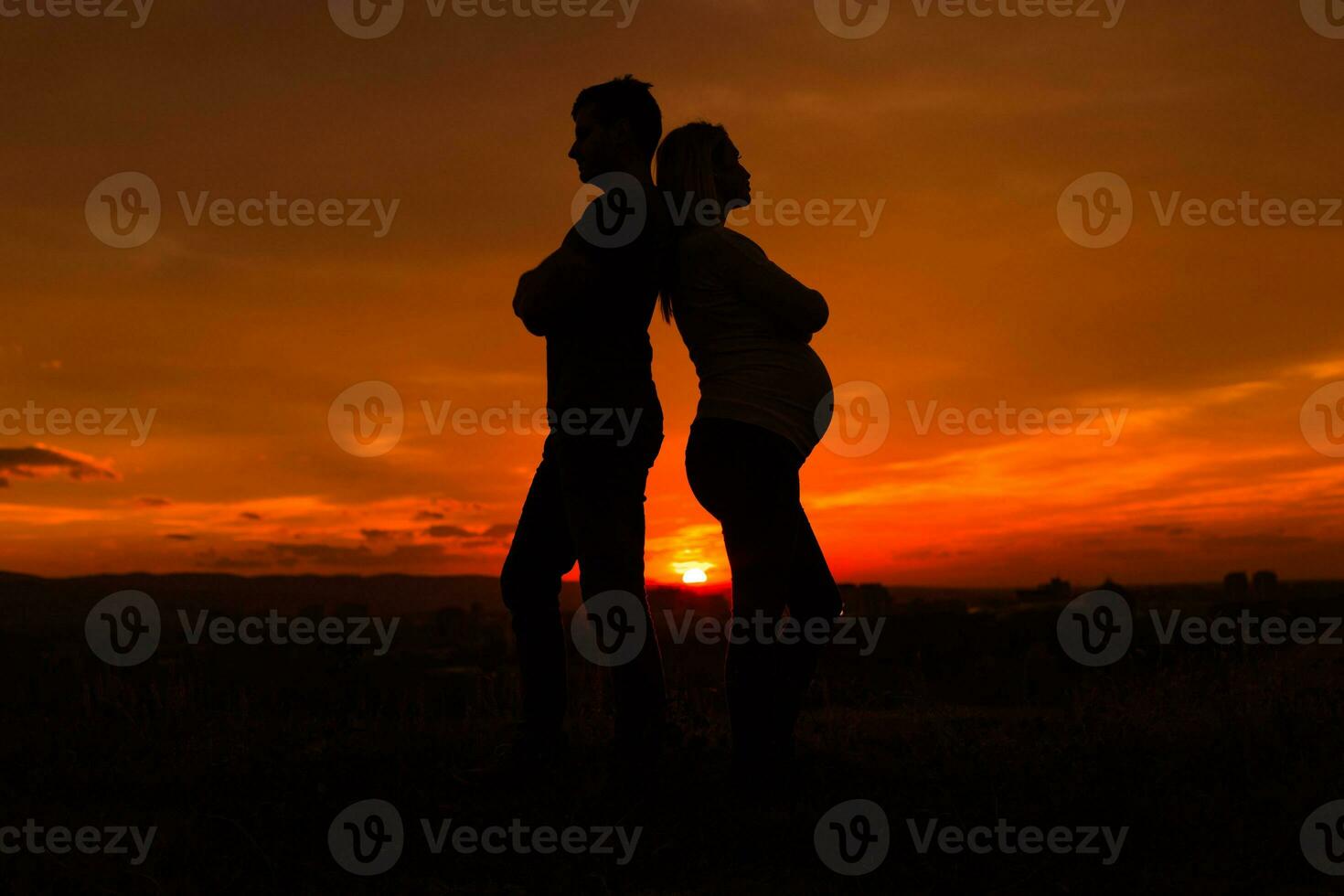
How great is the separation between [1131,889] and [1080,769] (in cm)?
143

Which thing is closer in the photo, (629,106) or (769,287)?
(769,287)

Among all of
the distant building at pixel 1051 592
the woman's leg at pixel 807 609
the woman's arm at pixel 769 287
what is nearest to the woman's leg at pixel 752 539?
the woman's leg at pixel 807 609

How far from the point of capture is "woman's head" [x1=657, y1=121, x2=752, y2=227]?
14.3ft

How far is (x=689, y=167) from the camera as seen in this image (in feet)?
14.3

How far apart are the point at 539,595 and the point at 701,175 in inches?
73.6

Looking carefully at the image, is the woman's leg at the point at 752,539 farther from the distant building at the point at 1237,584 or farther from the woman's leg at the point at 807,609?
the distant building at the point at 1237,584

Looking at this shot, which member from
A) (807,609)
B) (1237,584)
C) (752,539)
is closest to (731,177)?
(752,539)

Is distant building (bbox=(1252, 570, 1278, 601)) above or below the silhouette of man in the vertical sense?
above

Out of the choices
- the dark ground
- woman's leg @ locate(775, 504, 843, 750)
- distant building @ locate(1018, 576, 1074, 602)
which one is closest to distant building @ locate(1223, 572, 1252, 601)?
distant building @ locate(1018, 576, 1074, 602)

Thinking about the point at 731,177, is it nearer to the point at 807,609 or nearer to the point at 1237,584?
the point at 807,609

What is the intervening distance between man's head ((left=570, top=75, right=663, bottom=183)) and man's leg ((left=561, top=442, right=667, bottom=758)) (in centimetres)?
113

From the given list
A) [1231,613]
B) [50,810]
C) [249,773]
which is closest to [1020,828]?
[249,773]

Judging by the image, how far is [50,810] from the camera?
438 centimetres

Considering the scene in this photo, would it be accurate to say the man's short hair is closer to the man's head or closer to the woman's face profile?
the man's head
